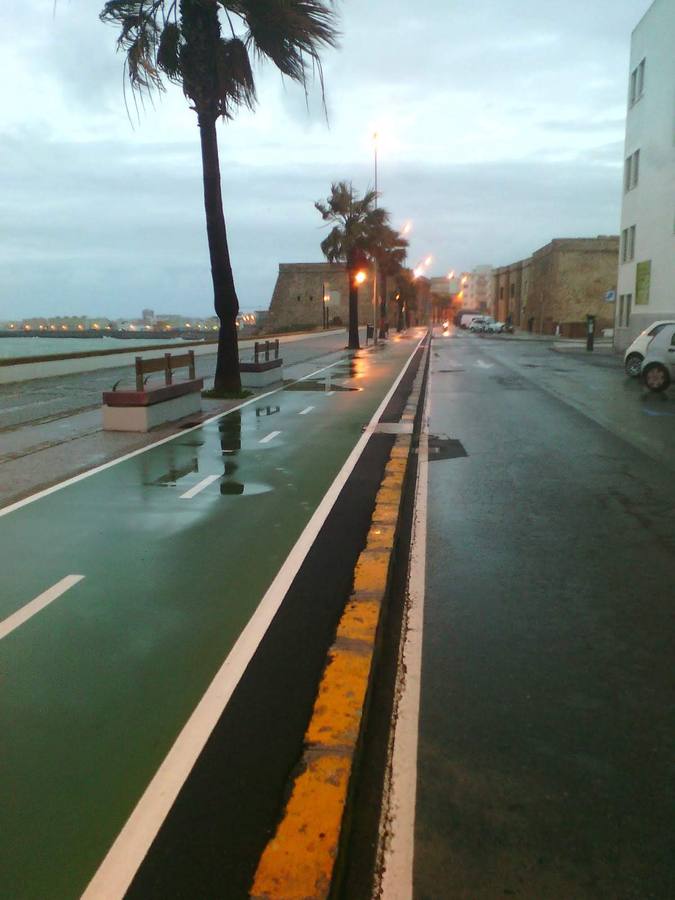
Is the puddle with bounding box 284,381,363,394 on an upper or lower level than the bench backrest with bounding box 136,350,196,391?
lower

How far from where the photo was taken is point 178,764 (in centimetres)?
313

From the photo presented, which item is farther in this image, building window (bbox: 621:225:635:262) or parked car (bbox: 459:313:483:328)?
parked car (bbox: 459:313:483:328)

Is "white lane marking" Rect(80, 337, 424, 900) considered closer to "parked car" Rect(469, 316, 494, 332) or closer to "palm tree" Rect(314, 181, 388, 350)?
"palm tree" Rect(314, 181, 388, 350)

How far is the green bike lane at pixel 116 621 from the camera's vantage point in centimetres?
284

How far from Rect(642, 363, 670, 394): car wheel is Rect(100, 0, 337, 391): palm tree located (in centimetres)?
1003

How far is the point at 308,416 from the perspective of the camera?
45.3ft

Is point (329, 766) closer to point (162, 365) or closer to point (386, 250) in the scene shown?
point (162, 365)

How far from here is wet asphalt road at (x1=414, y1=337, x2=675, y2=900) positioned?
2.66 meters

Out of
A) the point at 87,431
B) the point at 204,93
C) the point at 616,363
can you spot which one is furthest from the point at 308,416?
the point at 616,363

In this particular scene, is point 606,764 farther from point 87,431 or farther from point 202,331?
point 202,331

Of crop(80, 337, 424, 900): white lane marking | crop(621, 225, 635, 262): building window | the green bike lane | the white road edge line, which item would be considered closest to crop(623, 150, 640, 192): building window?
crop(621, 225, 635, 262): building window

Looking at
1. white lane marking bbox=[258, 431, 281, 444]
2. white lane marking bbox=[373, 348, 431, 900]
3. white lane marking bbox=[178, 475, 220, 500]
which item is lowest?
white lane marking bbox=[373, 348, 431, 900]

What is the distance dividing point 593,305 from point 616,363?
142 ft

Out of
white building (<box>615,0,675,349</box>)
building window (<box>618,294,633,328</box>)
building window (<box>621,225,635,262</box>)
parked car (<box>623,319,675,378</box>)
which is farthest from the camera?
building window (<box>618,294,633,328</box>)
